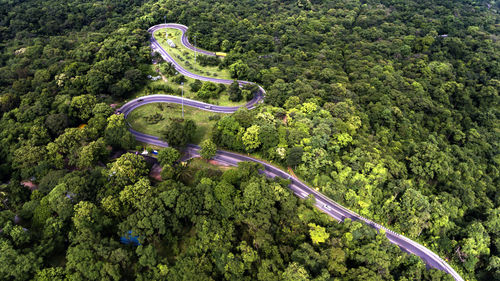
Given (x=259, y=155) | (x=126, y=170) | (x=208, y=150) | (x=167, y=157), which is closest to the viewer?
(x=126, y=170)

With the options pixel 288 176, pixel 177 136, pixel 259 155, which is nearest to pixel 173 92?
pixel 177 136

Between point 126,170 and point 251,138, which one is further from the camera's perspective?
point 251,138

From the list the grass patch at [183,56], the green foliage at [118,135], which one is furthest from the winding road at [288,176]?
the green foliage at [118,135]

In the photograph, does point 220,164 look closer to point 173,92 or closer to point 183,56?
point 173,92

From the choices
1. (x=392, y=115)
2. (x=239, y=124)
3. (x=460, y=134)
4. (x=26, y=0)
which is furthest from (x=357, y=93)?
(x=26, y=0)

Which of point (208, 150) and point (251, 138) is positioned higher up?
point (251, 138)

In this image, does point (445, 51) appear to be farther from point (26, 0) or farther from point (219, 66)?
point (26, 0)

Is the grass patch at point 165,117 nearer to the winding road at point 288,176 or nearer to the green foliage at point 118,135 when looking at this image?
the winding road at point 288,176

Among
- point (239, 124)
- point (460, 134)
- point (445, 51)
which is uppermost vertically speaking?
point (445, 51)
